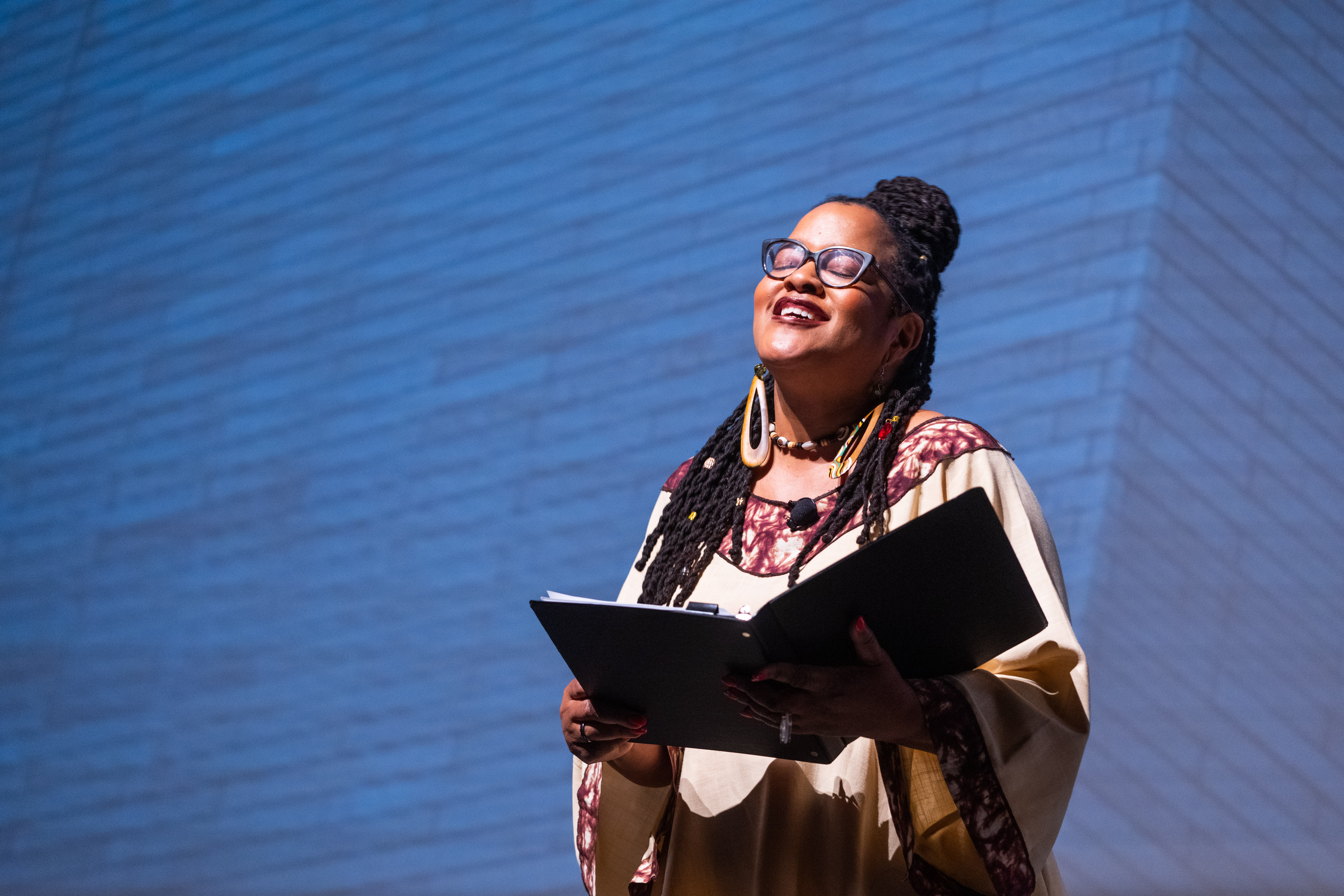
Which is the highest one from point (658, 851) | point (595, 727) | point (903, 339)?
point (903, 339)

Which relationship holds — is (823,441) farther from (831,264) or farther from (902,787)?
(902,787)

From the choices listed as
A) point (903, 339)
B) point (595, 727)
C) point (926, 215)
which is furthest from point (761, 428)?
point (595, 727)

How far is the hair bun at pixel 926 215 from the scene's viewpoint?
5.19 feet

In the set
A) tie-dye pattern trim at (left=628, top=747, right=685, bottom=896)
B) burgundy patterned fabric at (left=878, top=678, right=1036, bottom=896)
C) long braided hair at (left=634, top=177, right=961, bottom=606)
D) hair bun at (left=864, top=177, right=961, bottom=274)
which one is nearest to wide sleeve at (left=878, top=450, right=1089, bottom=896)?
burgundy patterned fabric at (left=878, top=678, right=1036, bottom=896)

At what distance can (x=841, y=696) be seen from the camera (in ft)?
3.53

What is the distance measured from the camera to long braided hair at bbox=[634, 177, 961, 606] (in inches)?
55.8

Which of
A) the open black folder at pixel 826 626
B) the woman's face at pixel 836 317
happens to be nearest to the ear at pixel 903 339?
the woman's face at pixel 836 317

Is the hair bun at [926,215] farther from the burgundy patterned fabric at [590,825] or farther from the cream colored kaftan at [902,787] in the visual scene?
the burgundy patterned fabric at [590,825]

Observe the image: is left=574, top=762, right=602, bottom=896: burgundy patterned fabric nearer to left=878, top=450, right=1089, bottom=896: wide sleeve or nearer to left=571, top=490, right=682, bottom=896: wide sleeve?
left=571, top=490, right=682, bottom=896: wide sleeve

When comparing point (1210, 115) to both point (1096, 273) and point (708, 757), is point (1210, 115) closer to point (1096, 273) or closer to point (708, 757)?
point (1096, 273)

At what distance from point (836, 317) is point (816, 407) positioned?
0.37 feet

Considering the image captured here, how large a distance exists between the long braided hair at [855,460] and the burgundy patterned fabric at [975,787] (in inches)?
10.9

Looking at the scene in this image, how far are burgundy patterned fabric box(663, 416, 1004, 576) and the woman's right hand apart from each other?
246 mm

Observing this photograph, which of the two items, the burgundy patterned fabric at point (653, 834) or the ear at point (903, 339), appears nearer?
the burgundy patterned fabric at point (653, 834)
